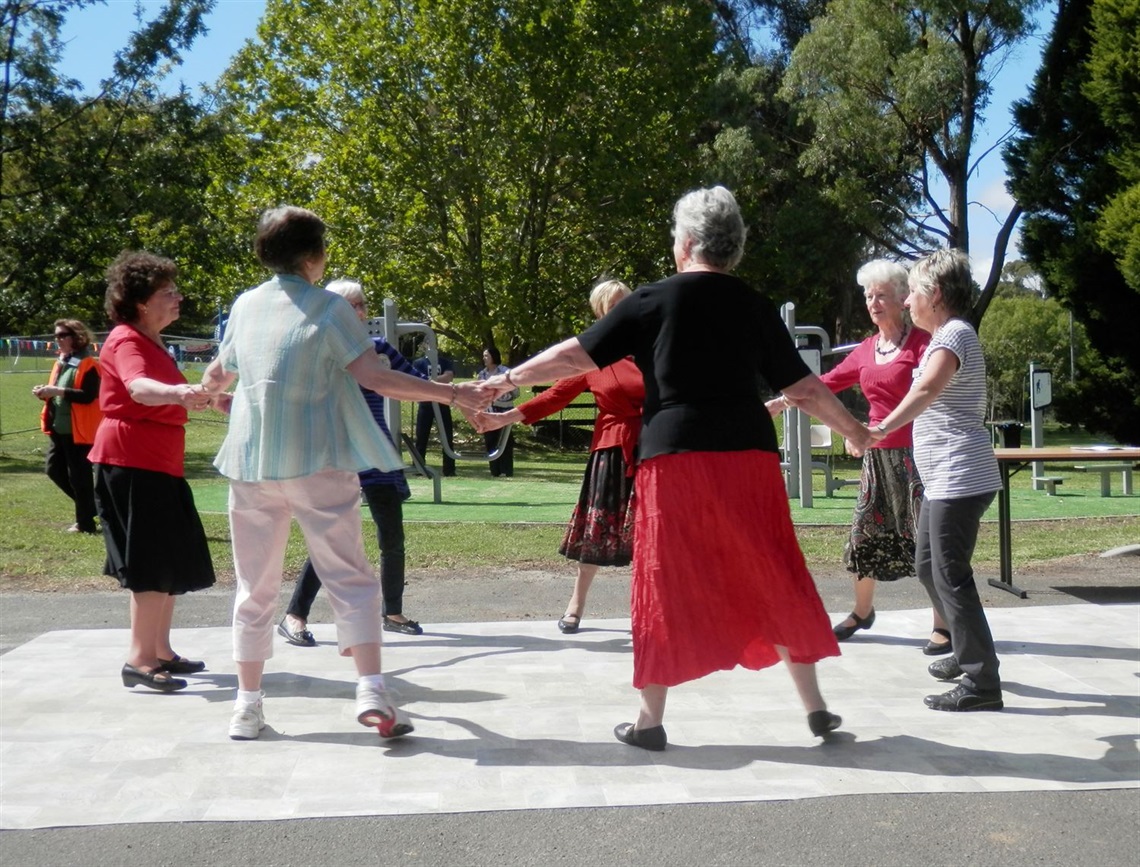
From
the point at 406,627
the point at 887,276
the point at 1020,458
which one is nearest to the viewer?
the point at 887,276

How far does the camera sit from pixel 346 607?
15.1ft

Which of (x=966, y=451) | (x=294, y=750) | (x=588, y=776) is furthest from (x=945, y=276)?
(x=294, y=750)

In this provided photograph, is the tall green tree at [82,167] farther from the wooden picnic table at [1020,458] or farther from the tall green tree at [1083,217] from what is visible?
the wooden picnic table at [1020,458]

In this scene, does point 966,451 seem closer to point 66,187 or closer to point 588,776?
point 588,776

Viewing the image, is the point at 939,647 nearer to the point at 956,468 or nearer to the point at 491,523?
the point at 956,468

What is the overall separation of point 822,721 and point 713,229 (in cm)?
180

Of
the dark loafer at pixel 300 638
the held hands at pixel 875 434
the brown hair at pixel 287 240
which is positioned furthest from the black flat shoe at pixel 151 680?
the held hands at pixel 875 434

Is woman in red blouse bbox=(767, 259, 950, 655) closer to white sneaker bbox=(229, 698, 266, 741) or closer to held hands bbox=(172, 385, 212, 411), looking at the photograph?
held hands bbox=(172, 385, 212, 411)

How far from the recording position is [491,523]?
12211 mm

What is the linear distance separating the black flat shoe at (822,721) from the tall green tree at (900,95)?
27.0m

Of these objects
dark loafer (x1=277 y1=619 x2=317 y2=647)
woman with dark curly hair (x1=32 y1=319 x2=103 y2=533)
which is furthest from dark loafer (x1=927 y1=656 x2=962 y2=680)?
woman with dark curly hair (x1=32 y1=319 x2=103 y2=533)

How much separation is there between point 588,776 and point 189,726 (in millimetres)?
1650

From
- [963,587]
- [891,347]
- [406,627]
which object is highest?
[891,347]

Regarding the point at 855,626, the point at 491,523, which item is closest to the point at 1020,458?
the point at 855,626
